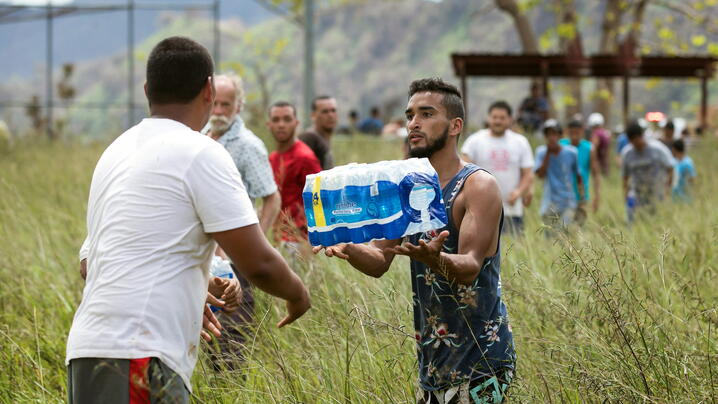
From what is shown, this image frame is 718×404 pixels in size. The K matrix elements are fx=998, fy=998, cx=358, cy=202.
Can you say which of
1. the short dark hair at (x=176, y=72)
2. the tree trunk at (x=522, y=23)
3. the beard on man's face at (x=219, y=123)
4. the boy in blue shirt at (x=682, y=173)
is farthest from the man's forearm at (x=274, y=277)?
the tree trunk at (x=522, y=23)

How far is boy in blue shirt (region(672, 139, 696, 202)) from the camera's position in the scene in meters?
13.1

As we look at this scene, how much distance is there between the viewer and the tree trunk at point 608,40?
86.3ft

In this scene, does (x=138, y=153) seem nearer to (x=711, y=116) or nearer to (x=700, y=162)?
(x=700, y=162)

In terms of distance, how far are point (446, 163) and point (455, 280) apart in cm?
54

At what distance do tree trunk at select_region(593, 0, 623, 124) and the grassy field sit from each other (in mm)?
18735

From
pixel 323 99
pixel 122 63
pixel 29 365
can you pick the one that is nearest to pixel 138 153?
pixel 29 365

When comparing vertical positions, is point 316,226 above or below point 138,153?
below

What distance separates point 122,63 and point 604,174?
288 ft

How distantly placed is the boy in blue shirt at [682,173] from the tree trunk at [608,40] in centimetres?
1223

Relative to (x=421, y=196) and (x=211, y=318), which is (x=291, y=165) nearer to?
(x=211, y=318)

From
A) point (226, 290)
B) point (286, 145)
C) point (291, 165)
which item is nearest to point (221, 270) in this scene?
point (226, 290)

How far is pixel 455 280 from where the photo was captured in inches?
147

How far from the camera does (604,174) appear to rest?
19.4 m

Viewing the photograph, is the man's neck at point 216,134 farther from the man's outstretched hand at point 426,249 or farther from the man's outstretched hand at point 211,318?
the man's outstretched hand at point 426,249
